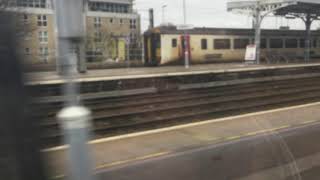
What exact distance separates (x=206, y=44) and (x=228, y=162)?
2835 centimetres

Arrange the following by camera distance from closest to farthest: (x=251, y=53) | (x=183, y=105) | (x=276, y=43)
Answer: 1. (x=183, y=105)
2. (x=251, y=53)
3. (x=276, y=43)

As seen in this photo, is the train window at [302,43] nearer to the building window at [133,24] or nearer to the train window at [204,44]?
A: the train window at [204,44]

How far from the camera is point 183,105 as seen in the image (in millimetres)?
13203

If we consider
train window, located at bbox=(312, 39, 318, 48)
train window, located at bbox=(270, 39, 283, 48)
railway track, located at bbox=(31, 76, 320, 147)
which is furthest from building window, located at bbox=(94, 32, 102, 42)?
railway track, located at bbox=(31, 76, 320, 147)

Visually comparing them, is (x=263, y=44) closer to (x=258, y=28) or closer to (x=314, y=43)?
(x=258, y=28)

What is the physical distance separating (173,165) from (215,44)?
29103 mm

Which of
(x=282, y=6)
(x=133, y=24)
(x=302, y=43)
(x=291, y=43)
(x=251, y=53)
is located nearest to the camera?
(x=251, y=53)

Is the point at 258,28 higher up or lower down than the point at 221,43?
higher up

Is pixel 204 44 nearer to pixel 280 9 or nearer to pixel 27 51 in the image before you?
pixel 280 9

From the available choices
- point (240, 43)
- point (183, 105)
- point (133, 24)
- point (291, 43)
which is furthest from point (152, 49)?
point (183, 105)

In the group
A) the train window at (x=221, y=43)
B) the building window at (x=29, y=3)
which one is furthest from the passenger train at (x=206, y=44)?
the building window at (x=29, y=3)

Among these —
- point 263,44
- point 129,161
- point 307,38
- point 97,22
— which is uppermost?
point 97,22

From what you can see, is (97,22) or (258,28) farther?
(97,22)

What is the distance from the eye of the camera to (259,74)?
2327 centimetres
